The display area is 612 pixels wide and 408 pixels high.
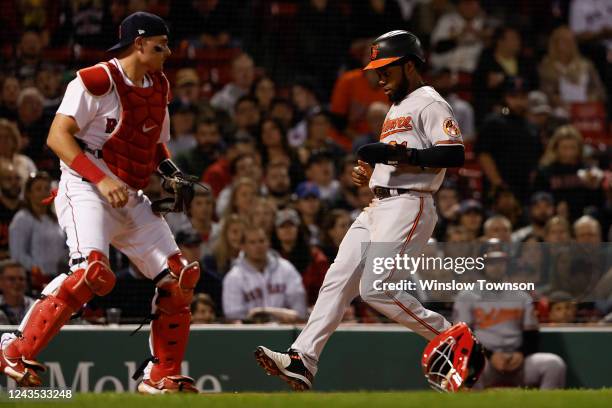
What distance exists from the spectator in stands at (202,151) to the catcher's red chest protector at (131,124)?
4301 mm

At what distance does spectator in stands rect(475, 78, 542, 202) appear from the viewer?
1188 cm

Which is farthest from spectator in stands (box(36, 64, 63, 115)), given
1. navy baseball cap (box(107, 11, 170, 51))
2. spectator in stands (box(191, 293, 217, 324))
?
navy baseball cap (box(107, 11, 170, 51))

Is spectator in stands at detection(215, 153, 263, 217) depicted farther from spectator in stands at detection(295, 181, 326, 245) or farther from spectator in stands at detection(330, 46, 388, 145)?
spectator in stands at detection(330, 46, 388, 145)

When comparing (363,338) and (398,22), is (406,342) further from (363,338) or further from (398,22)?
(398,22)

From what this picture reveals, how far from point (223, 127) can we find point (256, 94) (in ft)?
2.28

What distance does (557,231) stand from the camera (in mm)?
10203

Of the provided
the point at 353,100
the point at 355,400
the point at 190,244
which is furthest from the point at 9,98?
the point at 355,400

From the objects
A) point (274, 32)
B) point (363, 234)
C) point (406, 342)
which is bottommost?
point (406, 342)

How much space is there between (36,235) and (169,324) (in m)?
3.06

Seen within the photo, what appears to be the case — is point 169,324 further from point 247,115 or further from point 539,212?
point 247,115

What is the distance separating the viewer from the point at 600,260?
379 inches

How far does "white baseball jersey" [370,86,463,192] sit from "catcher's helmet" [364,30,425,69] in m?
0.21

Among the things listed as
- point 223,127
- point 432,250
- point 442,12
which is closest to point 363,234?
point 432,250

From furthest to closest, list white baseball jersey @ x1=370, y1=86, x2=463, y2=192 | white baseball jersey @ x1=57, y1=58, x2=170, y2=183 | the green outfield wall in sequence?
the green outfield wall
white baseball jersey @ x1=57, y1=58, x2=170, y2=183
white baseball jersey @ x1=370, y1=86, x2=463, y2=192
